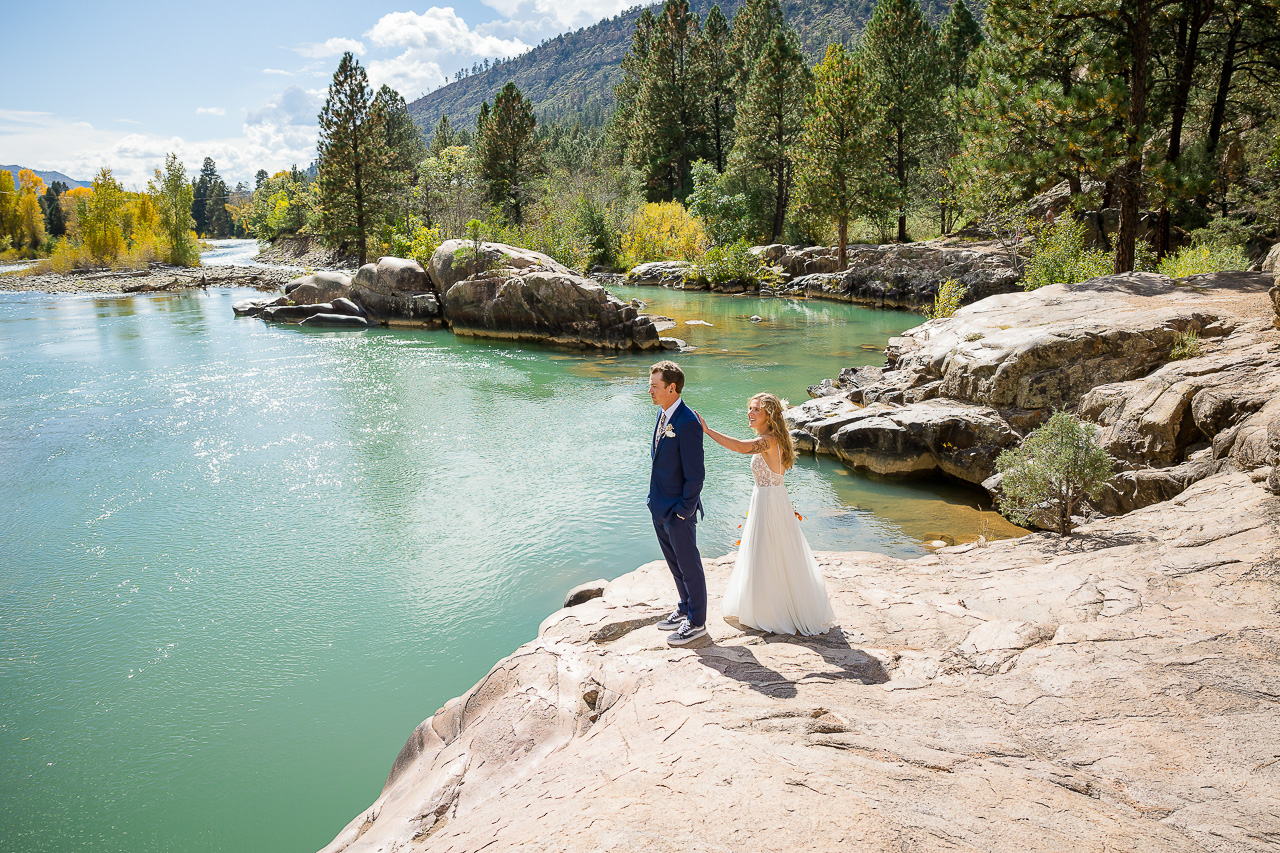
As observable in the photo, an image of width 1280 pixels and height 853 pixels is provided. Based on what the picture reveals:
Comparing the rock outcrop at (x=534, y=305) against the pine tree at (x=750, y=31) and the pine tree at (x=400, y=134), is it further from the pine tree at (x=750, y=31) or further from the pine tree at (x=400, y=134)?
the pine tree at (x=400, y=134)

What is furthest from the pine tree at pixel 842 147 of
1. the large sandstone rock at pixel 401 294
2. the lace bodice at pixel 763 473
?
the lace bodice at pixel 763 473

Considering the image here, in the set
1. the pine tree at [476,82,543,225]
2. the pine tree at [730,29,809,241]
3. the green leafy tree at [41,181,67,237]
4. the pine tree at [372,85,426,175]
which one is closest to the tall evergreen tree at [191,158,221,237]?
the green leafy tree at [41,181,67,237]

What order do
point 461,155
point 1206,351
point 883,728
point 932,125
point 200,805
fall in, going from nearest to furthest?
point 883,728 → point 200,805 → point 1206,351 → point 932,125 → point 461,155

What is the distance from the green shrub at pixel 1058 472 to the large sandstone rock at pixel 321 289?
26284mm

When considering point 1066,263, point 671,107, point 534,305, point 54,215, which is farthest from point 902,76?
point 54,215

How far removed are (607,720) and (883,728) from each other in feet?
4.71

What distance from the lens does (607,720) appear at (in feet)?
12.8

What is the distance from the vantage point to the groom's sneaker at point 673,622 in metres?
5.05

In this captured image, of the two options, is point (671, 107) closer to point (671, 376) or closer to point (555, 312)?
point (555, 312)

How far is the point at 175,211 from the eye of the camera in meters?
51.8

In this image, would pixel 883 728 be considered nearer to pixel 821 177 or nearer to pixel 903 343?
pixel 903 343

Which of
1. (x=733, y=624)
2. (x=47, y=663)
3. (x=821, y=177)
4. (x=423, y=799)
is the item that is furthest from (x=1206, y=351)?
(x=821, y=177)

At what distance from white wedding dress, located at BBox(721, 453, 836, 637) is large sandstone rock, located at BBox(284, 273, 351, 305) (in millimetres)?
26627

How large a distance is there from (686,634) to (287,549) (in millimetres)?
6336
